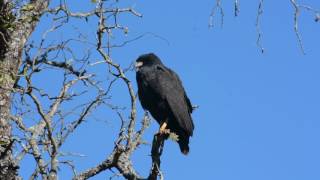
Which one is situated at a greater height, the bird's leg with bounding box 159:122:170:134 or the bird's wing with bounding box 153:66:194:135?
the bird's wing with bounding box 153:66:194:135

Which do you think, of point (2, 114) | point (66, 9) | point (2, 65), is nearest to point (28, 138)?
point (2, 114)

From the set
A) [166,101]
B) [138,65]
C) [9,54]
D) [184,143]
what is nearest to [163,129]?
[184,143]

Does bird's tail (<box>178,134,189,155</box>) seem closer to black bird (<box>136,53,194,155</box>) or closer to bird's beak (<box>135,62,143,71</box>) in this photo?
black bird (<box>136,53,194,155</box>)

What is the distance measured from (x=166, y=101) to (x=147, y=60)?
0.75 m

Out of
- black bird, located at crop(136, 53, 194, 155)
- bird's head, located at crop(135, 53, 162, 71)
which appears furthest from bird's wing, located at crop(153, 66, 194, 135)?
bird's head, located at crop(135, 53, 162, 71)

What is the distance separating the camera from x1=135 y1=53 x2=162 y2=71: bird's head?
718cm

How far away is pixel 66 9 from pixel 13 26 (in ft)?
1.91

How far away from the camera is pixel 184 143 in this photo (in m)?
6.59

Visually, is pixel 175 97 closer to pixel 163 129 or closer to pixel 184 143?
pixel 184 143

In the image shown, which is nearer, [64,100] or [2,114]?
[2,114]

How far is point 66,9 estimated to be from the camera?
5.35 metres

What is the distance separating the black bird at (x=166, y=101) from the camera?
6617mm

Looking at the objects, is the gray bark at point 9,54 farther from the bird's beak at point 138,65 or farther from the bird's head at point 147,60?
the bird's head at point 147,60

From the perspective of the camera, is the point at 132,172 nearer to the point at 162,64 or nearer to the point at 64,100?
the point at 64,100
